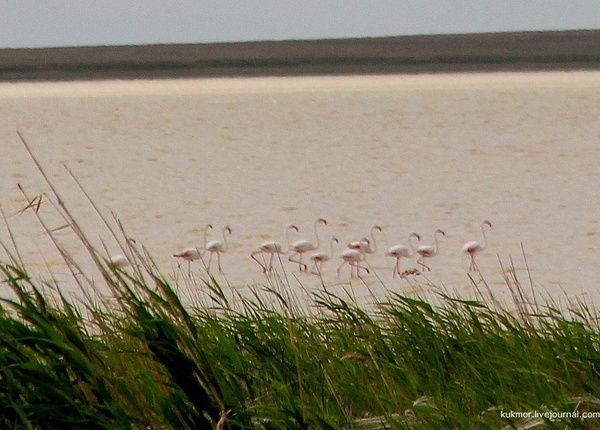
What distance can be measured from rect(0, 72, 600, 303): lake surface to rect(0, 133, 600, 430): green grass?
37 centimetres

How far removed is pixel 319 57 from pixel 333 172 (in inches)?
556

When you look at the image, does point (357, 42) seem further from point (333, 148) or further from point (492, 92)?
point (333, 148)

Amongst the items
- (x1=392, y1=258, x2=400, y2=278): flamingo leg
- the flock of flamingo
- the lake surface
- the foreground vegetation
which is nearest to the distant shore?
the lake surface

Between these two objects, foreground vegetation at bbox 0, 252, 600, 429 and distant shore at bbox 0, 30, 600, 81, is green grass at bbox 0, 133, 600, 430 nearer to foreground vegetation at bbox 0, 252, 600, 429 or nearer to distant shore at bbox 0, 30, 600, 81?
foreground vegetation at bbox 0, 252, 600, 429

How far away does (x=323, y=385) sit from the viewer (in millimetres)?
2770

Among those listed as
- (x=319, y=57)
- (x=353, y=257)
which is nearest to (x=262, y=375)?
(x=353, y=257)

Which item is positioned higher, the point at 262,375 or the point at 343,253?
the point at 262,375

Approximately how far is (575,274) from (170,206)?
3.32 metres

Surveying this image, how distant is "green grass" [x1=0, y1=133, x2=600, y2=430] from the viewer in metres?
2.55

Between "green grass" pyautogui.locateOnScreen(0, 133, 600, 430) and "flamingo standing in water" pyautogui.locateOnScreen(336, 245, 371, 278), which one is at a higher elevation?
Answer: "green grass" pyautogui.locateOnScreen(0, 133, 600, 430)

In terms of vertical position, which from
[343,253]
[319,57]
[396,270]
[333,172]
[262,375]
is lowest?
[319,57]

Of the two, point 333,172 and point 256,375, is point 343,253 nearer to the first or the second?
point 256,375

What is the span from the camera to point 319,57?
2361 cm

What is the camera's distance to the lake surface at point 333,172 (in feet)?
20.3
